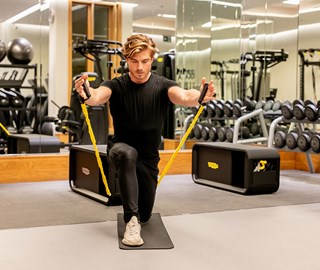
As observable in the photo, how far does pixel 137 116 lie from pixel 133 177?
0.35m

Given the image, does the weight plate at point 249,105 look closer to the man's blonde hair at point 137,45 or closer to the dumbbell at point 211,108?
the dumbbell at point 211,108

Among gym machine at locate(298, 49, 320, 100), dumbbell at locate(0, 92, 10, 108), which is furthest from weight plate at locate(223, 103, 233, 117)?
dumbbell at locate(0, 92, 10, 108)

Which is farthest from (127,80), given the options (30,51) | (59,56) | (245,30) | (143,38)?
(245,30)

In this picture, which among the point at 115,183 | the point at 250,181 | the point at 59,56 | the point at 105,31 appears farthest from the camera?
the point at 105,31

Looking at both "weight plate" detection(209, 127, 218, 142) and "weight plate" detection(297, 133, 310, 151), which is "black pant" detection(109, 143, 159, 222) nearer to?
"weight plate" detection(297, 133, 310, 151)

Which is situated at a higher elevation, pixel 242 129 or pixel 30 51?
pixel 30 51

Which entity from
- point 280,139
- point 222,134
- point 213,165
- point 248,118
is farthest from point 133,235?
point 222,134

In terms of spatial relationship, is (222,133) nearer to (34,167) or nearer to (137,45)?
(34,167)

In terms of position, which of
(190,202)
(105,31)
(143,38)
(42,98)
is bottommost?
(190,202)

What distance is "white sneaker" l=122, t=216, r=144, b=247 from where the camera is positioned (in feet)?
8.95

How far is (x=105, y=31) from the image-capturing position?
22.3ft

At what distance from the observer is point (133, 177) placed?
2803mm

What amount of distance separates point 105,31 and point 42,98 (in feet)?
4.90

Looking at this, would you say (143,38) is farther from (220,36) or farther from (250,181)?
(220,36)
